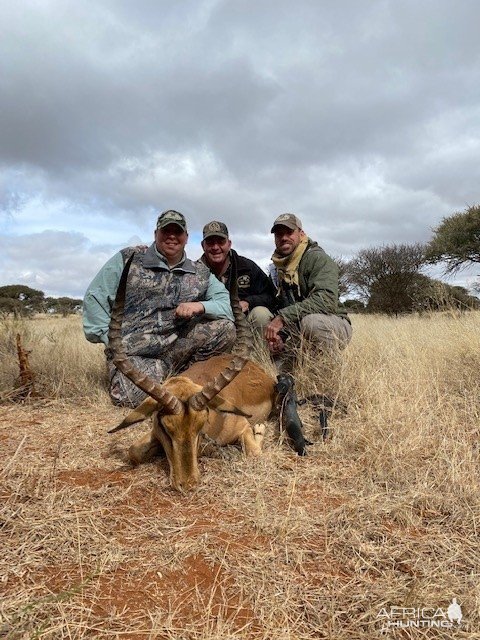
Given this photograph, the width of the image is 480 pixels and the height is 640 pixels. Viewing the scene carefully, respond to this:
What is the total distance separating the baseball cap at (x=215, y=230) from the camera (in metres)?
6.51

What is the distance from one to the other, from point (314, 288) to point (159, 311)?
6.45 feet

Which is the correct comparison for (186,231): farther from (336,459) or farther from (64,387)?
(336,459)

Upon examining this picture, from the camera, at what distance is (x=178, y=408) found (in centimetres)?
344

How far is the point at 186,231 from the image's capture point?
19.0 ft

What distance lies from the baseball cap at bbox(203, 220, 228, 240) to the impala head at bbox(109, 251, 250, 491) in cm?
295

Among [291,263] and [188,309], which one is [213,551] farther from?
[291,263]

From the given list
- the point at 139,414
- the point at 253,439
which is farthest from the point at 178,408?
the point at 253,439

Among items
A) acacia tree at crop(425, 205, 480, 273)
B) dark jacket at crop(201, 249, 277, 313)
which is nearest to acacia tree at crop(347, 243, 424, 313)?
acacia tree at crop(425, 205, 480, 273)

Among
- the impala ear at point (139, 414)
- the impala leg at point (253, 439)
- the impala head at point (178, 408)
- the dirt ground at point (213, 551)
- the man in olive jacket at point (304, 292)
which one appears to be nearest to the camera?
the dirt ground at point (213, 551)

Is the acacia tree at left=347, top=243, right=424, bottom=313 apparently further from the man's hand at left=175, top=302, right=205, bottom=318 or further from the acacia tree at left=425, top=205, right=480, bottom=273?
the man's hand at left=175, top=302, right=205, bottom=318

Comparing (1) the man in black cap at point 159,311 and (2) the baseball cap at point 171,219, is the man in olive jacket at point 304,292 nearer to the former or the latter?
(1) the man in black cap at point 159,311

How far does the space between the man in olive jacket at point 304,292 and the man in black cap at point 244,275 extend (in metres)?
0.46

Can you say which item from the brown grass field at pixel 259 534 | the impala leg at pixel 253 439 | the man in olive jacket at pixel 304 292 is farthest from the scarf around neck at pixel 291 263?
the impala leg at pixel 253 439

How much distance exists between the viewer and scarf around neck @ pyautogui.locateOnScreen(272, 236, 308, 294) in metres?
6.33
